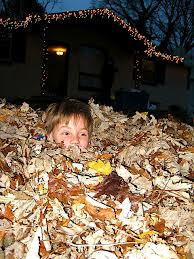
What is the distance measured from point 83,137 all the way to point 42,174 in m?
0.88

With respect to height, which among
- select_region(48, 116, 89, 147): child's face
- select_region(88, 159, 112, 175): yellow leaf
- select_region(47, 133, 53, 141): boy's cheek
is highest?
select_region(48, 116, 89, 147): child's face

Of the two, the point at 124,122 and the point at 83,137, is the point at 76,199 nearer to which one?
the point at 83,137

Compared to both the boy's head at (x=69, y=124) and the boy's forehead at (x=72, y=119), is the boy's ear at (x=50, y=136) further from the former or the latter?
the boy's forehead at (x=72, y=119)

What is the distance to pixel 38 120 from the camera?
4168 mm

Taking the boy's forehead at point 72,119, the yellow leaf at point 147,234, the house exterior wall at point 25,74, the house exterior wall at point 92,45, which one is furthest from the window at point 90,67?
the yellow leaf at point 147,234

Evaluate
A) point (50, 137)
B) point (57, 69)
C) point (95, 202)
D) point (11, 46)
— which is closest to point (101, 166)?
point (95, 202)

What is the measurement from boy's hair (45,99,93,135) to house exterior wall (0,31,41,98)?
1152 cm

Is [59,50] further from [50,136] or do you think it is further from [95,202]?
[95,202]

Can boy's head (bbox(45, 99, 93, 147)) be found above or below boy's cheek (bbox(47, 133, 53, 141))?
above

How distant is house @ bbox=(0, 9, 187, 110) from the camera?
48.5 feet

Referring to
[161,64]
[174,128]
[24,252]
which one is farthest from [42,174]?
[161,64]

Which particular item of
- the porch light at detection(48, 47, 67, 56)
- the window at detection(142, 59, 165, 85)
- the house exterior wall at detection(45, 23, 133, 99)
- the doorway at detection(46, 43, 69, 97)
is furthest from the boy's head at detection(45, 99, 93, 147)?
the window at detection(142, 59, 165, 85)

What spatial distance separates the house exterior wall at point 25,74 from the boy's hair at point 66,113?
11522mm

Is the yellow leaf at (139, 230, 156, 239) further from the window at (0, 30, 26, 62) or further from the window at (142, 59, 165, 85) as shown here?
the window at (142, 59, 165, 85)
